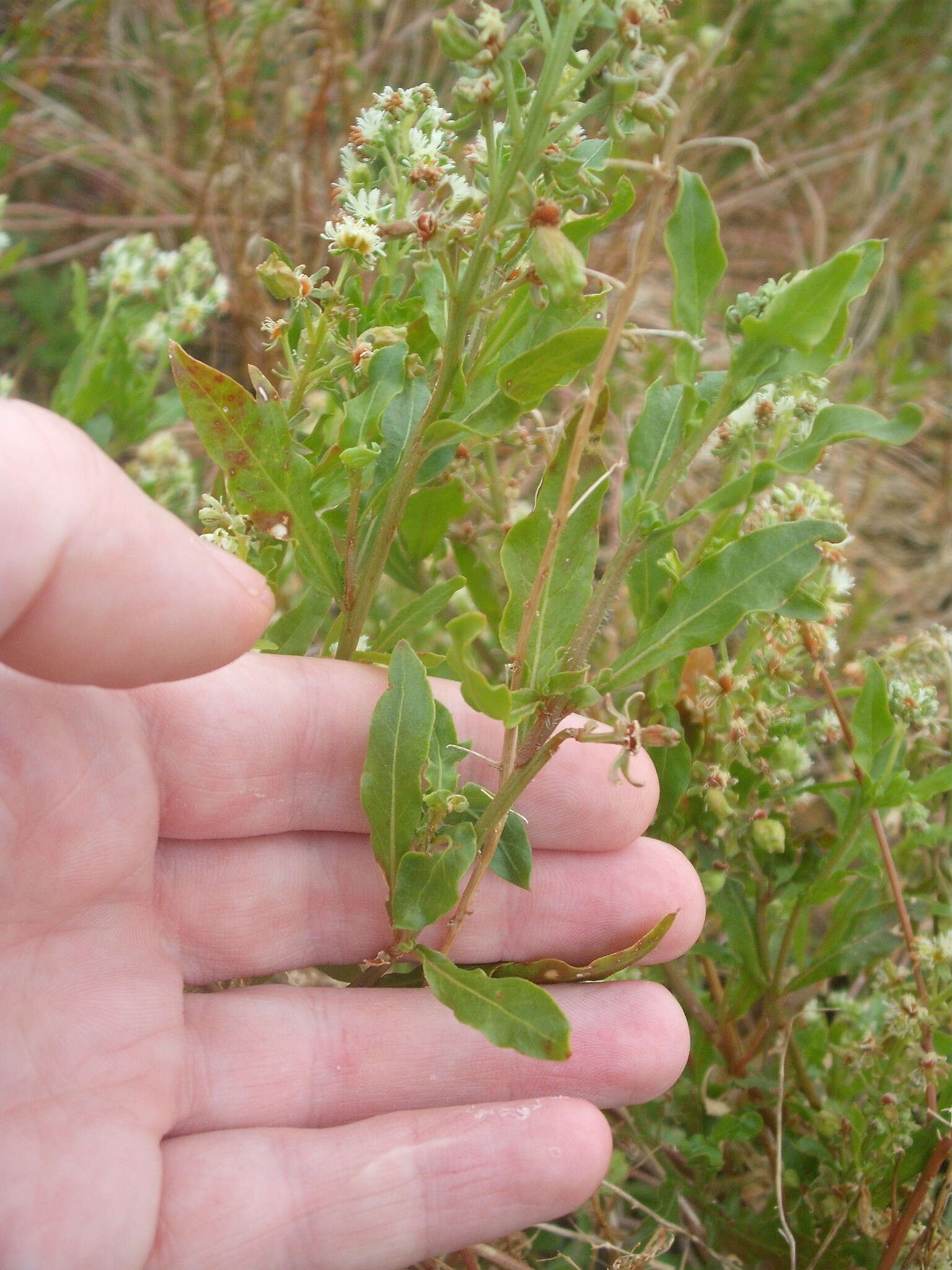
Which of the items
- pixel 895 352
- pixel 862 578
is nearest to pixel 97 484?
pixel 862 578

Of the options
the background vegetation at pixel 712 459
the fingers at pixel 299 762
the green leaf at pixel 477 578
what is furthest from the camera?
the green leaf at pixel 477 578

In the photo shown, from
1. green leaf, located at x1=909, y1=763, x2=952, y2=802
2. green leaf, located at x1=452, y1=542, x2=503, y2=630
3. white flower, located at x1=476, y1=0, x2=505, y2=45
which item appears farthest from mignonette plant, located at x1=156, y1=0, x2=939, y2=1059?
green leaf, located at x1=452, y1=542, x2=503, y2=630

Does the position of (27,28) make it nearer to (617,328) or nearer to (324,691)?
(324,691)

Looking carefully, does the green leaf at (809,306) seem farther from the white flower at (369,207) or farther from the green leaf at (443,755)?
the green leaf at (443,755)

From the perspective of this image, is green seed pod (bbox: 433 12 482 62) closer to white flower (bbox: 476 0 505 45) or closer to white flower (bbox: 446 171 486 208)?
white flower (bbox: 476 0 505 45)

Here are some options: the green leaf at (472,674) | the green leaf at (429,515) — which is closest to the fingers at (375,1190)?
the green leaf at (472,674)
